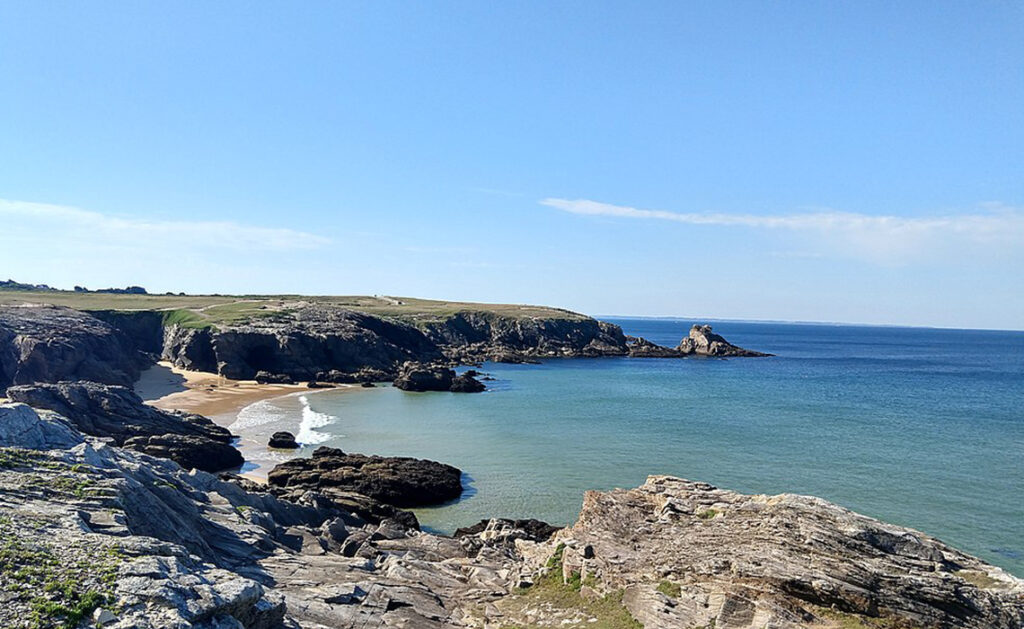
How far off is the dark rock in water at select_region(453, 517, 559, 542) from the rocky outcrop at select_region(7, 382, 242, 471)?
22.2 m

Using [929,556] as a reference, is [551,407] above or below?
below

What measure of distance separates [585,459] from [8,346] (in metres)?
73.3

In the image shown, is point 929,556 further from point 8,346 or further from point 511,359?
point 511,359

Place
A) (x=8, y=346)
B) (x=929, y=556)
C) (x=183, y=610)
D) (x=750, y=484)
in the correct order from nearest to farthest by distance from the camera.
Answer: (x=183, y=610)
(x=929, y=556)
(x=750, y=484)
(x=8, y=346)

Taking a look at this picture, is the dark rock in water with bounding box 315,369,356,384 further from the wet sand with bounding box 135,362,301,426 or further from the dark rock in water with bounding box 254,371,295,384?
the dark rock in water with bounding box 254,371,295,384

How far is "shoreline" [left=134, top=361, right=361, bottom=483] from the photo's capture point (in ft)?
165

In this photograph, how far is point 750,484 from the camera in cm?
4362

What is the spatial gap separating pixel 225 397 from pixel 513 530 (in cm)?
6120

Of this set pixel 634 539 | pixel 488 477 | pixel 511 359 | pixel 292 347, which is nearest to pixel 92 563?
pixel 634 539

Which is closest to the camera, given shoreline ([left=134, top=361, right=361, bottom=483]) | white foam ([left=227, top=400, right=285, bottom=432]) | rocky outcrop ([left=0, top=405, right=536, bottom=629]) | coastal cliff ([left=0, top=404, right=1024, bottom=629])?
rocky outcrop ([left=0, top=405, right=536, bottom=629])

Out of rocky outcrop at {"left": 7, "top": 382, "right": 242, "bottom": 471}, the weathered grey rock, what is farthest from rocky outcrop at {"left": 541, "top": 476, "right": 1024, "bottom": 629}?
rocky outcrop at {"left": 7, "top": 382, "right": 242, "bottom": 471}

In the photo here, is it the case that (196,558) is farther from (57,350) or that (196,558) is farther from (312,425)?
(57,350)

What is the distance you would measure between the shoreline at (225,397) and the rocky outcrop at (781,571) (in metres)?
31.1

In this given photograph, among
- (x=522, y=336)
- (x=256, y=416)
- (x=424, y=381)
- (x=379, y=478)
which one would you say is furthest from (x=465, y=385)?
(x=522, y=336)
